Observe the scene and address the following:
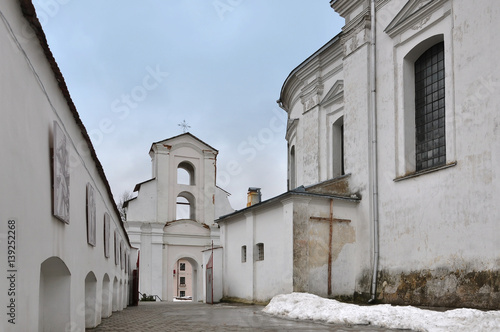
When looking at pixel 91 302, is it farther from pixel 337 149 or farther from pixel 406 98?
pixel 337 149

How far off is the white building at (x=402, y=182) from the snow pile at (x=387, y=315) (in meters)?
2.70

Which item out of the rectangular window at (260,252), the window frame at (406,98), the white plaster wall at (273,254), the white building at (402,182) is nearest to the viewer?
the white building at (402,182)

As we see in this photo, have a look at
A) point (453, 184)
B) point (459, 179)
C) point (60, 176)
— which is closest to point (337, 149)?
point (453, 184)

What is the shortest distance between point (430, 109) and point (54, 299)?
38.1 feet

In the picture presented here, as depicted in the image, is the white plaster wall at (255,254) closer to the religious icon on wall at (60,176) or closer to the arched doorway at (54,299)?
the arched doorway at (54,299)

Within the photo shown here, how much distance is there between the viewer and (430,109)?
15352 mm

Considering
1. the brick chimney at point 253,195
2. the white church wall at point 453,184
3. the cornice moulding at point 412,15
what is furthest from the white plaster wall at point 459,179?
the brick chimney at point 253,195

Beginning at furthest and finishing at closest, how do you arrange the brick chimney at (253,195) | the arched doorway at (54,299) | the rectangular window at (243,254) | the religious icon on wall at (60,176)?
the brick chimney at (253,195)
the rectangular window at (243,254)
the arched doorway at (54,299)
the religious icon on wall at (60,176)

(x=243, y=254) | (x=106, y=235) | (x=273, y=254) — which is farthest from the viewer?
(x=243, y=254)

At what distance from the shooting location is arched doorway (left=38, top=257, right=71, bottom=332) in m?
7.55

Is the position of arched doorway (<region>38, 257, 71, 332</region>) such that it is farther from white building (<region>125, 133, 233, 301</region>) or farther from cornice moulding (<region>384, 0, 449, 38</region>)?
white building (<region>125, 133, 233, 301</region>)

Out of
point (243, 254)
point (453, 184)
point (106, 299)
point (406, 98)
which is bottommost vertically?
point (106, 299)

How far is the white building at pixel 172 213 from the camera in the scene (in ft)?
102

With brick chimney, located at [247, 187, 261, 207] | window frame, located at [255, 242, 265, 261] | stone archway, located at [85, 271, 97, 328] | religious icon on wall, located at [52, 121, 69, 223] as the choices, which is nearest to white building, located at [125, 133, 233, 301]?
brick chimney, located at [247, 187, 261, 207]
